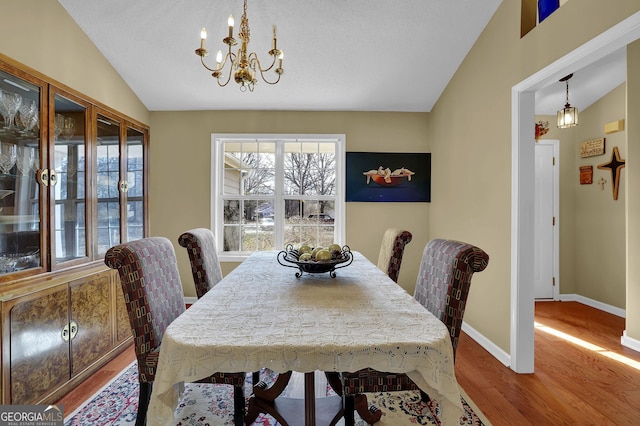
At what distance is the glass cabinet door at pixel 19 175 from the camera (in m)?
1.87

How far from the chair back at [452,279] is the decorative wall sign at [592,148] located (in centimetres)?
352

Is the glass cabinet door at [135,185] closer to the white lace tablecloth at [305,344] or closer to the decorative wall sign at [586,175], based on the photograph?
the white lace tablecloth at [305,344]

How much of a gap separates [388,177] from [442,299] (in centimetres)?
248

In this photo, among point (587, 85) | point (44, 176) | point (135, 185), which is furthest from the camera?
point (587, 85)

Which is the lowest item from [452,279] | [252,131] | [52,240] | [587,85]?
[452,279]

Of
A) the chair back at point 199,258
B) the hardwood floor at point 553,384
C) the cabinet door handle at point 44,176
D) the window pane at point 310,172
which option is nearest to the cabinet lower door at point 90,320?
the hardwood floor at point 553,384

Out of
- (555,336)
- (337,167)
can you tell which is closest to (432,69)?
(337,167)

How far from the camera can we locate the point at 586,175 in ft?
13.0

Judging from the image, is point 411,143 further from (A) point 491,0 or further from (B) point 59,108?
(B) point 59,108

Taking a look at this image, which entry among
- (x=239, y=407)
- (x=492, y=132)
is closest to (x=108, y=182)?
(x=239, y=407)

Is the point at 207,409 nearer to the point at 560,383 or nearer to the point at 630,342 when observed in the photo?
the point at 560,383

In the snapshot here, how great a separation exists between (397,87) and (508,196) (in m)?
1.67

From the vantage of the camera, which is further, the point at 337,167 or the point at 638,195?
the point at 337,167

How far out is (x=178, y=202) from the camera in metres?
3.76
